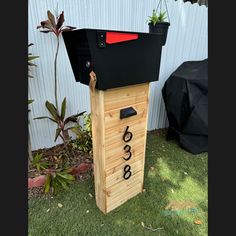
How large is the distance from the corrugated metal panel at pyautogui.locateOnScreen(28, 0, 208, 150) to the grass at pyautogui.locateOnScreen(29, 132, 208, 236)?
814mm

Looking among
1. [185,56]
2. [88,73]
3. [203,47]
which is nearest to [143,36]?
[88,73]

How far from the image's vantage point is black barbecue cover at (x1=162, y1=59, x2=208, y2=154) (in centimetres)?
246

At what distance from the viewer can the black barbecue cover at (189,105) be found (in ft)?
8.08

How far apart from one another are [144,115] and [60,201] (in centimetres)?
116

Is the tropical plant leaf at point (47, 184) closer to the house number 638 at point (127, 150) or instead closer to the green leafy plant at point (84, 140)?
the green leafy plant at point (84, 140)

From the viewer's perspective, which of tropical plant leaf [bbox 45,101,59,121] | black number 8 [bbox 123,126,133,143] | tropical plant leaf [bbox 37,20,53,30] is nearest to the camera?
black number 8 [bbox 123,126,133,143]

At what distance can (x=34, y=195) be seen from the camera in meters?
1.88

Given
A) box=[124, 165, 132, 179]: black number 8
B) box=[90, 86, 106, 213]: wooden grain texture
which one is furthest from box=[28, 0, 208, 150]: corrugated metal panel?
box=[124, 165, 132, 179]: black number 8

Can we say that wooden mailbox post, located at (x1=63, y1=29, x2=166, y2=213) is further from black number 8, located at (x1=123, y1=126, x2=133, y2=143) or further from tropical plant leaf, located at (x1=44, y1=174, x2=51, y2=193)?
tropical plant leaf, located at (x1=44, y1=174, x2=51, y2=193)

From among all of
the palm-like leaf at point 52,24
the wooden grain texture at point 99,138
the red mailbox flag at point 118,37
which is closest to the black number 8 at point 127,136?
the wooden grain texture at point 99,138

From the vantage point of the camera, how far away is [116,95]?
4.42 ft

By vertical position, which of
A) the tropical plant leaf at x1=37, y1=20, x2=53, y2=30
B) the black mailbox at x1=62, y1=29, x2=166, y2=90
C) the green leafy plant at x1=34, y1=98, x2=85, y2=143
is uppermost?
the tropical plant leaf at x1=37, y1=20, x2=53, y2=30

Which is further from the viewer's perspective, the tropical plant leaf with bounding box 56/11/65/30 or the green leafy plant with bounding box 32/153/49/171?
the green leafy plant with bounding box 32/153/49/171

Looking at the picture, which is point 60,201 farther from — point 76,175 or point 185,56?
point 185,56
